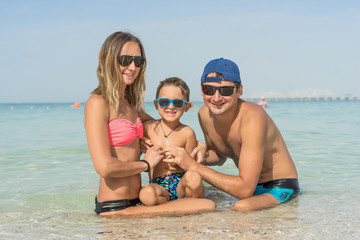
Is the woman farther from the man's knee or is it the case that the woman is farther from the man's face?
the man's face

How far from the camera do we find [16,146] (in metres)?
11.0

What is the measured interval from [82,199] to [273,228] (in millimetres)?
2984

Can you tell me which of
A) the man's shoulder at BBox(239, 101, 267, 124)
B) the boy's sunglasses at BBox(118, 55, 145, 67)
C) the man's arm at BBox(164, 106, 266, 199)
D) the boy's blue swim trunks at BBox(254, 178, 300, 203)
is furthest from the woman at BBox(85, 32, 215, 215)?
the man's shoulder at BBox(239, 101, 267, 124)

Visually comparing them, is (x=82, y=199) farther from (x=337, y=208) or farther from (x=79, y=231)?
(x=337, y=208)

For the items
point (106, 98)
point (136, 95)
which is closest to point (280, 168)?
point (136, 95)

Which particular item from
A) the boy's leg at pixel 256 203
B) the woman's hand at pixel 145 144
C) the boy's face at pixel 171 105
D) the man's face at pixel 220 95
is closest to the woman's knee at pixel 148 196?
the woman's hand at pixel 145 144

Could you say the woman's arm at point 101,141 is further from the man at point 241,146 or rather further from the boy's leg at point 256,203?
the boy's leg at point 256,203

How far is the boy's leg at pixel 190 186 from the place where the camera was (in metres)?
4.15

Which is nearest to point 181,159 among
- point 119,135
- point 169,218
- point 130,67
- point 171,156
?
point 171,156

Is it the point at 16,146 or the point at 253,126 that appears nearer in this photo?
the point at 253,126

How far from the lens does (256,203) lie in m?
4.36

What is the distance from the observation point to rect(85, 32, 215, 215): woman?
3766mm

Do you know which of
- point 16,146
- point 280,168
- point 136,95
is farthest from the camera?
point 16,146

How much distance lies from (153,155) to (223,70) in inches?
50.3
